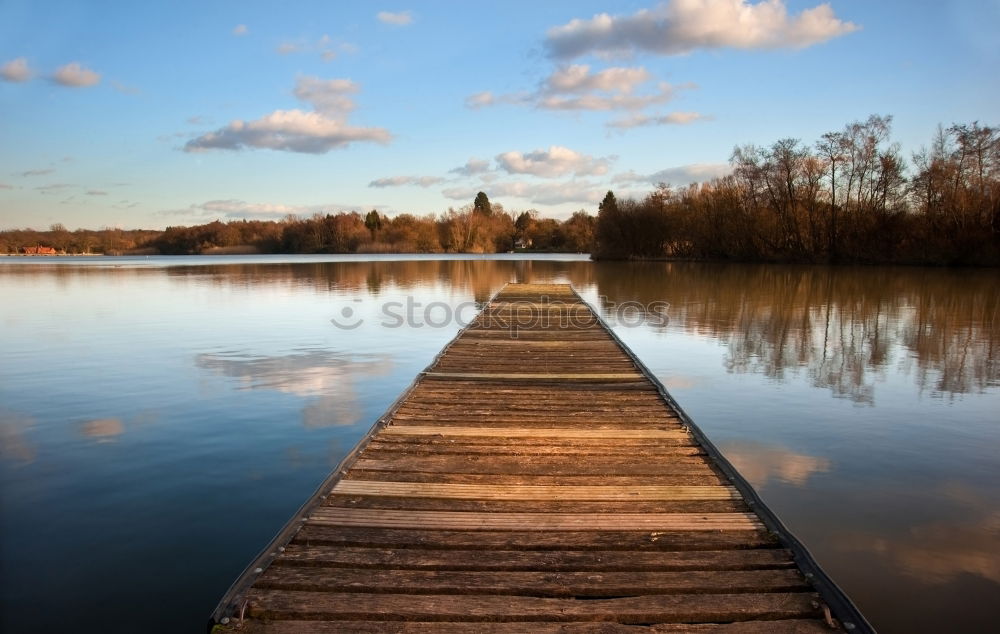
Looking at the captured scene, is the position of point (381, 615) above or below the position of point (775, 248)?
below

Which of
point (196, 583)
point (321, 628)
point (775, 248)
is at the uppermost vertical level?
point (775, 248)

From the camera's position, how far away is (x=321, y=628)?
2.48 m

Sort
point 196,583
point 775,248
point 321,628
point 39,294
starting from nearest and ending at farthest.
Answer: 1. point 321,628
2. point 196,583
3. point 39,294
4. point 775,248

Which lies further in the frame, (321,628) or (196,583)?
(196,583)

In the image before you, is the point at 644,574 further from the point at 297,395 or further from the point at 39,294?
the point at 39,294

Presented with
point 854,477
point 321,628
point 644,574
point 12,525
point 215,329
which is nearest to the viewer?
point 321,628

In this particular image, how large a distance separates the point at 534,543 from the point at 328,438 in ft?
11.1

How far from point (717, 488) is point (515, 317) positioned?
991 centimetres

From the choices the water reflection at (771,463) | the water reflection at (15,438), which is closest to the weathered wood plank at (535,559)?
the water reflection at (771,463)

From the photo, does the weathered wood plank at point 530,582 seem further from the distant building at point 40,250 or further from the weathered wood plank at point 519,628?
the distant building at point 40,250

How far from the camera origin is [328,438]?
236 inches

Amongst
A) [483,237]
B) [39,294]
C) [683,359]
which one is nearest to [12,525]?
[683,359]

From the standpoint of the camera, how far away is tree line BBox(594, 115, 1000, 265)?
3481 centimetres

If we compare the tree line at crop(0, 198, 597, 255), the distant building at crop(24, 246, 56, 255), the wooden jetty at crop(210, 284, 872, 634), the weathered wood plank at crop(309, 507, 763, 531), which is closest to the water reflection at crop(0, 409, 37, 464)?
the wooden jetty at crop(210, 284, 872, 634)
